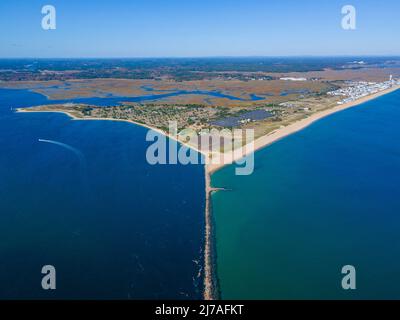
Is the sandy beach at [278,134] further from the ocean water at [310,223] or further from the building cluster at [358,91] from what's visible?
A: the building cluster at [358,91]

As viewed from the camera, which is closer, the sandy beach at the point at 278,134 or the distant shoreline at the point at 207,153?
the distant shoreline at the point at 207,153

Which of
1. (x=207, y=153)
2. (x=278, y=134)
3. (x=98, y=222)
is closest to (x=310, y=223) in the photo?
(x=98, y=222)

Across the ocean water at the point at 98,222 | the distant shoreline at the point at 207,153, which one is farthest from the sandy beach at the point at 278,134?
the ocean water at the point at 98,222

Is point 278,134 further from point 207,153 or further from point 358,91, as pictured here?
point 358,91

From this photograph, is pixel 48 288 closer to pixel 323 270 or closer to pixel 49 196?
pixel 49 196

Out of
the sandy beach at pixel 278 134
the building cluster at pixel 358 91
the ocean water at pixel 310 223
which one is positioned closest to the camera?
the ocean water at pixel 310 223
